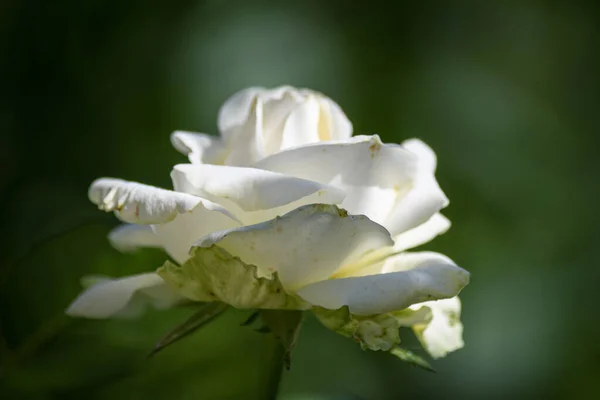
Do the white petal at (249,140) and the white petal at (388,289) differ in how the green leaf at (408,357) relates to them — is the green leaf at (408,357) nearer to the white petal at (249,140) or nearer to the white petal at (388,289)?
the white petal at (388,289)

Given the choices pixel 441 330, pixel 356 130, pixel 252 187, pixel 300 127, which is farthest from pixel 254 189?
pixel 356 130

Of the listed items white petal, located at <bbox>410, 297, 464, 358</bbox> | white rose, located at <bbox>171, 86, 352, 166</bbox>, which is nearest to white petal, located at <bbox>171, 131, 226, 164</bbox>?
white rose, located at <bbox>171, 86, 352, 166</bbox>

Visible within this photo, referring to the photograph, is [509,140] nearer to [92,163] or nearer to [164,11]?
[164,11]

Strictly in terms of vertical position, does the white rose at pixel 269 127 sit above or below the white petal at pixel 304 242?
above

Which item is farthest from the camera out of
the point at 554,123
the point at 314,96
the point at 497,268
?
the point at 554,123

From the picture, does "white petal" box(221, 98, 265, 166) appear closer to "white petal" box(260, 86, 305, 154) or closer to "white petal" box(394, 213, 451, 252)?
"white petal" box(260, 86, 305, 154)

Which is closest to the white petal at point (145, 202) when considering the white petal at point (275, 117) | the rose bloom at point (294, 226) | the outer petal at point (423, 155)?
the rose bloom at point (294, 226)

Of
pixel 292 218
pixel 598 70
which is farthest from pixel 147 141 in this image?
pixel 598 70
